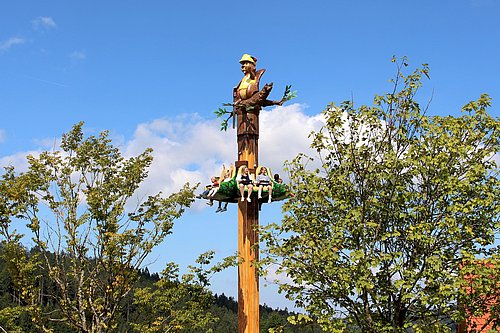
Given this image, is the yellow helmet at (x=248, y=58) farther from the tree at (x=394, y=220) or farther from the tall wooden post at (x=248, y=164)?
the tree at (x=394, y=220)

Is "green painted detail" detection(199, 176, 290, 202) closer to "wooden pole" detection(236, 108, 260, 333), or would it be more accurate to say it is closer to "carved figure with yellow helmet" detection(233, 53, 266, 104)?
"wooden pole" detection(236, 108, 260, 333)

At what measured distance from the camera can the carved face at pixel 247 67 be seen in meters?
16.8

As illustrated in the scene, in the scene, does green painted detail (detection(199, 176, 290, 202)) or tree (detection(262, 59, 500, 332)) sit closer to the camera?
tree (detection(262, 59, 500, 332))

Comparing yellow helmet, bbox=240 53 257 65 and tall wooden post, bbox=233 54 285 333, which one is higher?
yellow helmet, bbox=240 53 257 65

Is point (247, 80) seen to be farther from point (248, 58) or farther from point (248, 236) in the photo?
point (248, 236)

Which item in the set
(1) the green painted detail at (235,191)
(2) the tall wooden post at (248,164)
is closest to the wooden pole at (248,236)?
(2) the tall wooden post at (248,164)

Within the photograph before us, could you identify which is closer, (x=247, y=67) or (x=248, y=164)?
(x=248, y=164)

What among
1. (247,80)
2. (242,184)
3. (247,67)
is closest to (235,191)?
(242,184)

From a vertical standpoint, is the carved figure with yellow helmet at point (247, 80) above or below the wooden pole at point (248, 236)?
above

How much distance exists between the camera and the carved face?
16766mm

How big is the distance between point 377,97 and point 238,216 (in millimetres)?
5711

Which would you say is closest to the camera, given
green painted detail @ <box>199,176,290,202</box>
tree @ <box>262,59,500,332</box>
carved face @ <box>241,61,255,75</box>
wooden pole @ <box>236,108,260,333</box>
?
tree @ <box>262,59,500,332</box>

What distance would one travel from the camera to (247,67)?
1675 cm

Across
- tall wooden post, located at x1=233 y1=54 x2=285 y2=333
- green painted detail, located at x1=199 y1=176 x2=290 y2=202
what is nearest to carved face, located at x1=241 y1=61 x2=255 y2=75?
tall wooden post, located at x1=233 y1=54 x2=285 y2=333
